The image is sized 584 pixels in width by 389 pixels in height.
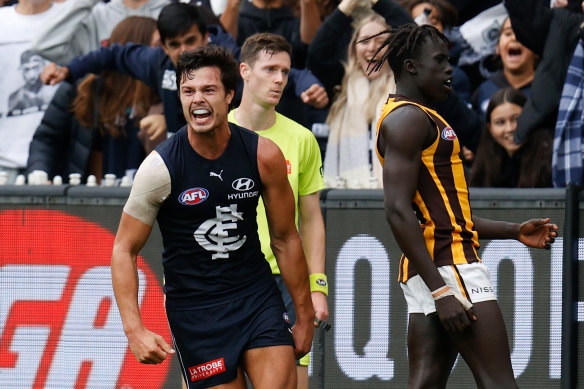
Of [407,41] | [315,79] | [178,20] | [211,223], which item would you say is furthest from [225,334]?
[178,20]

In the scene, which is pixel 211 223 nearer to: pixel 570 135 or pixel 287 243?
pixel 287 243

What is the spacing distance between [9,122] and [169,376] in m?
2.90

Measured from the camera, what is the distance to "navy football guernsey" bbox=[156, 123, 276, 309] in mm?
4961

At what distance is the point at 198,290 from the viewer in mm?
5109

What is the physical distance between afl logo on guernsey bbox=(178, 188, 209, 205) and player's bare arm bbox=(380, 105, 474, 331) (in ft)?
2.90

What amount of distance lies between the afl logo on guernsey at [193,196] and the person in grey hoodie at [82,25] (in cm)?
452

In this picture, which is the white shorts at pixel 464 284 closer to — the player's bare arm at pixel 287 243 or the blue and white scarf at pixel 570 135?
the player's bare arm at pixel 287 243

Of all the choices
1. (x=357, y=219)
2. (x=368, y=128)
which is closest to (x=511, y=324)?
(x=357, y=219)

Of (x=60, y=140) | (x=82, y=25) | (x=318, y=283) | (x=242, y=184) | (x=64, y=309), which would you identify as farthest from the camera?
(x=82, y=25)

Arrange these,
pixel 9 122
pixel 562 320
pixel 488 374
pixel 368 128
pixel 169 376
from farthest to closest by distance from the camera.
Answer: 1. pixel 9 122
2. pixel 368 128
3. pixel 169 376
4. pixel 562 320
5. pixel 488 374

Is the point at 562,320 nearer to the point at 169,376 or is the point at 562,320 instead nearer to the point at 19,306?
the point at 169,376

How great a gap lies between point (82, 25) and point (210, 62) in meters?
4.56

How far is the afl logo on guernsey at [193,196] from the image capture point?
4.94 metres

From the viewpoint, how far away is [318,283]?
20.1 feet
